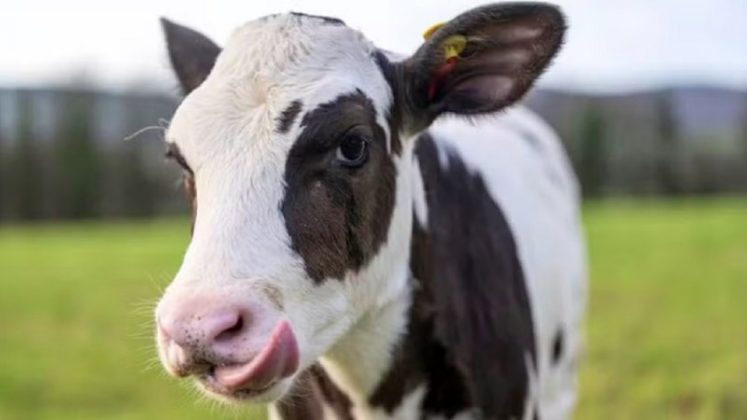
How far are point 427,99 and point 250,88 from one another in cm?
76

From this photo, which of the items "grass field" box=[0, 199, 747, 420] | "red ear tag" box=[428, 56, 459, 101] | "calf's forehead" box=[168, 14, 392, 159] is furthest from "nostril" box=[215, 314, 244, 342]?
"red ear tag" box=[428, 56, 459, 101]

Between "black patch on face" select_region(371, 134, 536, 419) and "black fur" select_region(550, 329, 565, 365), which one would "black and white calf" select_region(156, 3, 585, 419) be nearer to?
"black patch on face" select_region(371, 134, 536, 419)

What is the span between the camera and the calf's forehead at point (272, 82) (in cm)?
396

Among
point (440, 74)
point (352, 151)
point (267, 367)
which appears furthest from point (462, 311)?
point (267, 367)

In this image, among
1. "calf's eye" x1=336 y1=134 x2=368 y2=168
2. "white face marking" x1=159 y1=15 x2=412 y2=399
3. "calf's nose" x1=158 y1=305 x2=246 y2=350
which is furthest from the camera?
"calf's eye" x1=336 y1=134 x2=368 y2=168

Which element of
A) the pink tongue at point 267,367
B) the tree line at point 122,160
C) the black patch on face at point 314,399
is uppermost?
the pink tongue at point 267,367

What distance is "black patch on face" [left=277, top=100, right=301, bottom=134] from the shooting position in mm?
3949

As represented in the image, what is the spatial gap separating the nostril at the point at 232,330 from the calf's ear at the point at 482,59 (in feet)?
4.26

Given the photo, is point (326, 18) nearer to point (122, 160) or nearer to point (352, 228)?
point (352, 228)

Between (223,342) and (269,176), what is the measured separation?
0.60m

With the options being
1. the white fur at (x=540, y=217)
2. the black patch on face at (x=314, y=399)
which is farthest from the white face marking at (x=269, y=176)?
the white fur at (x=540, y=217)

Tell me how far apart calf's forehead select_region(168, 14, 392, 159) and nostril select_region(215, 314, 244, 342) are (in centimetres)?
62

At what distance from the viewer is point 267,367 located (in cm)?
358

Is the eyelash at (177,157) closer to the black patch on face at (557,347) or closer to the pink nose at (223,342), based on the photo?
the pink nose at (223,342)
